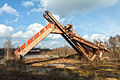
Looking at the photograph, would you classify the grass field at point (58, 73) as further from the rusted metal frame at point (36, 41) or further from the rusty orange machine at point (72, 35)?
the rusty orange machine at point (72, 35)

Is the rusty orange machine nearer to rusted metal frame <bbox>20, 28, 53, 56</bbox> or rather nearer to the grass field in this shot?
rusted metal frame <bbox>20, 28, 53, 56</bbox>

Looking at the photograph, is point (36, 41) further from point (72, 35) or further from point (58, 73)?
point (58, 73)

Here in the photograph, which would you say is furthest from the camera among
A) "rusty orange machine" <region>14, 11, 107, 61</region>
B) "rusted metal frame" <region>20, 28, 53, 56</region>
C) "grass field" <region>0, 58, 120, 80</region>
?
"rusty orange machine" <region>14, 11, 107, 61</region>

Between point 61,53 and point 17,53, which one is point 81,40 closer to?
point 17,53

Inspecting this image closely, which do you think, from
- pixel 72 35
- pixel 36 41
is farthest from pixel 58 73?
pixel 72 35

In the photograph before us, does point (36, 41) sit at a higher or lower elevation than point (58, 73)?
higher

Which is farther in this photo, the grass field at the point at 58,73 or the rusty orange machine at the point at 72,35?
the rusty orange machine at the point at 72,35

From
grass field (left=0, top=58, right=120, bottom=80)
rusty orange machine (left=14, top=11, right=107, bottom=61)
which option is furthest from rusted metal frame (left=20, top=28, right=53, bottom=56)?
grass field (left=0, top=58, right=120, bottom=80)

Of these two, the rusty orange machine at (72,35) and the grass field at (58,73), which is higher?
the rusty orange machine at (72,35)

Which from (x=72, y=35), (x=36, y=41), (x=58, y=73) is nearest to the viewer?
(x=58, y=73)

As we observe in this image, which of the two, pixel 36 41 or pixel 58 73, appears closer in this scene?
pixel 58 73

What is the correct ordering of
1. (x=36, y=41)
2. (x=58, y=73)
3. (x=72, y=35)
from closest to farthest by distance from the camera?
(x=58, y=73)
(x=36, y=41)
(x=72, y=35)

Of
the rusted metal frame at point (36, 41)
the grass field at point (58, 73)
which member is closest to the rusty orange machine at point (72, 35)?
the rusted metal frame at point (36, 41)

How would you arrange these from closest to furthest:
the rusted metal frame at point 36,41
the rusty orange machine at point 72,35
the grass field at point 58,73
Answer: the grass field at point 58,73 < the rusted metal frame at point 36,41 < the rusty orange machine at point 72,35
